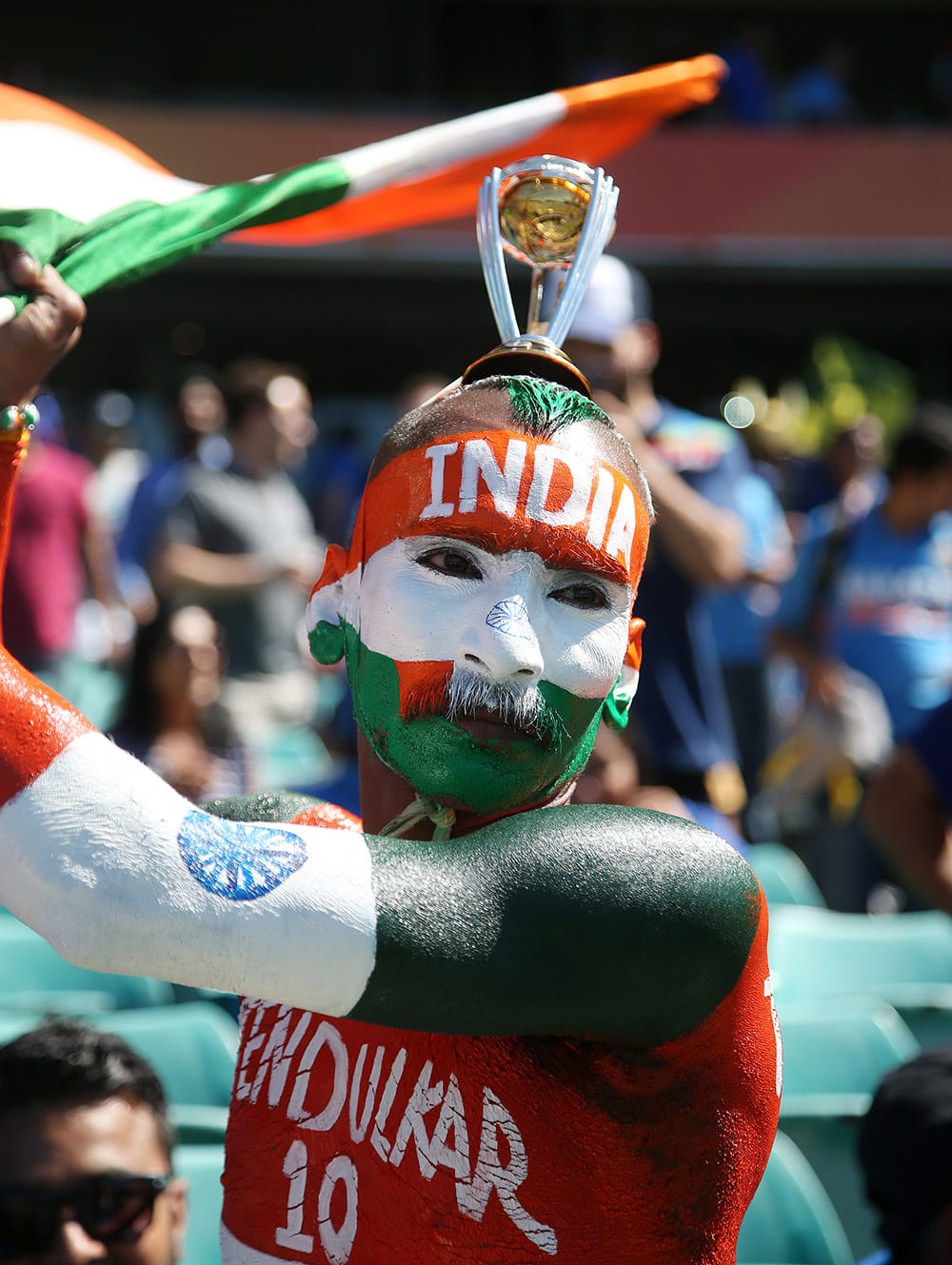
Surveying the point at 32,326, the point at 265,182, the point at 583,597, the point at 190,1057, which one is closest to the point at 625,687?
the point at 583,597

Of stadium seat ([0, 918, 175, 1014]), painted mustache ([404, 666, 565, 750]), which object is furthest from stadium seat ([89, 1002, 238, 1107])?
painted mustache ([404, 666, 565, 750])

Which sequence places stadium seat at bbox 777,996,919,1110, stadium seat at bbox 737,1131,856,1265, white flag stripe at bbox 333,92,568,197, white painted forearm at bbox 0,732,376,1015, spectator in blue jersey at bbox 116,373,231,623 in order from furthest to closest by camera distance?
spectator in blue jersey at bbox 116,373,231,623 → stadium seat at bbox 777,996,919,1110 → stadium seat at bbox 737,1131,856,1265 → white flag stripe at bbox 333,92,568,197 → white painted forearm at bbox 0,732,376,1015

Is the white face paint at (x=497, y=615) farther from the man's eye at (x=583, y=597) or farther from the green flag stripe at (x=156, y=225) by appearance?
the green flag stripe at (x=156, y=225)

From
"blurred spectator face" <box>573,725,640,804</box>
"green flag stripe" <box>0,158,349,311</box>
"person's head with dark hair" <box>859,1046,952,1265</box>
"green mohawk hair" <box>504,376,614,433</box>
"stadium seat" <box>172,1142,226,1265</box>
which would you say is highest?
"green flag stripe" <box>0,158,349,311</box>

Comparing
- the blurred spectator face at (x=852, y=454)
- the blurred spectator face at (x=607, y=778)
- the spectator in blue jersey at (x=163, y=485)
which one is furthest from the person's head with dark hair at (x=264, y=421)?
the blurred spectator face at (x=852, y=454)

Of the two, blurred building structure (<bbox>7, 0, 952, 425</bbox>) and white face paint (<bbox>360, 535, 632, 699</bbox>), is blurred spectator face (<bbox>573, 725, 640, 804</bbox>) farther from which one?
blurred building structure (<bbox>7, 0, 952, 425</bbox>)

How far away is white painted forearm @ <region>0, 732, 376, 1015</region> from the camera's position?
3.81 ft

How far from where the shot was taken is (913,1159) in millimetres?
2428

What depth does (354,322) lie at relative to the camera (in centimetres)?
1739

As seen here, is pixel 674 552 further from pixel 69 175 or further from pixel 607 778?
pixel 69 175

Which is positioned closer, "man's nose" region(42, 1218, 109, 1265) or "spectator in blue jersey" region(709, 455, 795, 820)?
"man's nose" region(42, 1218, 109, 1265)

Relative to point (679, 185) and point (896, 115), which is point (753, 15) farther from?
point (679, 185)

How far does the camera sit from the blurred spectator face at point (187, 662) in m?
4.99

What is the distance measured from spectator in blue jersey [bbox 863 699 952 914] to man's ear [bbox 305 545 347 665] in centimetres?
206
